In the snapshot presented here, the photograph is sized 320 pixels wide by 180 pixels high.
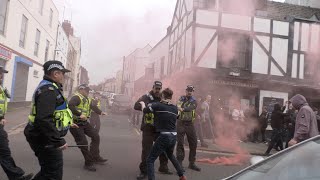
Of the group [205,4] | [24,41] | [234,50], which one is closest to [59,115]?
[234,50]

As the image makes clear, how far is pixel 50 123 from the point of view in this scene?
13.5 feet

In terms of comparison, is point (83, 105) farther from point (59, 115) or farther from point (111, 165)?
point (59, 115)

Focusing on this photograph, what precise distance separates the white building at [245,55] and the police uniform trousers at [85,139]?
30.0 feet

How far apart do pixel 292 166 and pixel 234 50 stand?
46.5 feet

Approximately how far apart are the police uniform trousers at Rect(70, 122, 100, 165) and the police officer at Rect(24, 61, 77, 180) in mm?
2661

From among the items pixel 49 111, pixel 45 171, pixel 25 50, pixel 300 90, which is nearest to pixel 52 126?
pixel 49 111

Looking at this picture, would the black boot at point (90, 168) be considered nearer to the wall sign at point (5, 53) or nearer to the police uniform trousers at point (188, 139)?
the police uniform trousers at point (188, 139)

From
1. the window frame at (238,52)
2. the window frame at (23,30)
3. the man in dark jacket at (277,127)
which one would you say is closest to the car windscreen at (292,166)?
the man in dark jacket at (277,127)

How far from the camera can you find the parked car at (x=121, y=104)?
24.3 metres

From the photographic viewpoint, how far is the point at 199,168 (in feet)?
26.0

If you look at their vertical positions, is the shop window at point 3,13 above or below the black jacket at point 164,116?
above

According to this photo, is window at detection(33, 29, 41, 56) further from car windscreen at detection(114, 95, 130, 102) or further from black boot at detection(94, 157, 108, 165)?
black boot at detection(94, 157, 108, 165)

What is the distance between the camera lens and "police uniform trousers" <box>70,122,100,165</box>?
7035 mm

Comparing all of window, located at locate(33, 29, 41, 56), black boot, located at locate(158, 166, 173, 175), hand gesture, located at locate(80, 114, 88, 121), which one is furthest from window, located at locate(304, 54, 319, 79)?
window, located at locate(33, 29, 41, 56)
